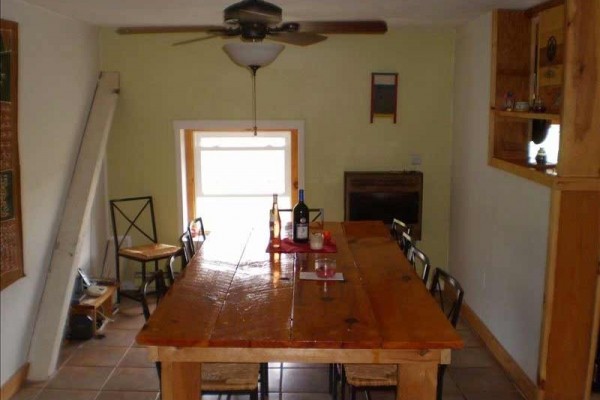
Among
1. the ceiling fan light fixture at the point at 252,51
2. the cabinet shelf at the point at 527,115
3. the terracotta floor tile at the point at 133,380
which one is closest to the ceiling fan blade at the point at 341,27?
the ceiling fan light fixture at the point at 252,51

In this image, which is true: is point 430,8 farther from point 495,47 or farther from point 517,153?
point 517,153

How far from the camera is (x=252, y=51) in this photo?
3.00 metres

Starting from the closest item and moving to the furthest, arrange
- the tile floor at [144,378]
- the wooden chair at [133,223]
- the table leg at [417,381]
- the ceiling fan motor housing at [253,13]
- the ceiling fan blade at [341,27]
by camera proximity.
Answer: the table leg at [417,381]
the ceiling fan motor housing at [253,13]
the ceiling fan blade at [341,27]
the tile floor at [144,378]
the wooden chair at [133,223]

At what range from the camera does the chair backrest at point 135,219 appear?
5.52 meters

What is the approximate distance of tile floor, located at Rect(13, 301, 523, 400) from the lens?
369cm

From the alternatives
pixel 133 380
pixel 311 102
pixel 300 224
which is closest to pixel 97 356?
pixel 133 380

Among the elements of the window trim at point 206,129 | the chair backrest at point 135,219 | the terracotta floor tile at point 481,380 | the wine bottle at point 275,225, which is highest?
the window trim at point 206,129

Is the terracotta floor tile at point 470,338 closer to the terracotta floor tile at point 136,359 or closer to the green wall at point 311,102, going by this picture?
the green wall at point 311,102

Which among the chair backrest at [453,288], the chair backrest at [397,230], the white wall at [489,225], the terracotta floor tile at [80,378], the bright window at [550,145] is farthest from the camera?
the chair backrest at [397,230]

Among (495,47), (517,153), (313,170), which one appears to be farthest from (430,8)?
(313,170)

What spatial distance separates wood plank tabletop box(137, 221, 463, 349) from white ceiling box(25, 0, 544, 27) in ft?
5.18

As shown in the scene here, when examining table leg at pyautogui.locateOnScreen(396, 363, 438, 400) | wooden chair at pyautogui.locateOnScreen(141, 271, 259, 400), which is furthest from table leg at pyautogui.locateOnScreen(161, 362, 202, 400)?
table leg at pyautogui.locateOnScreen(396, 363, 438, 400)

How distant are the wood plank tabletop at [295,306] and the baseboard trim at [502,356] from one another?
1037 millimetres

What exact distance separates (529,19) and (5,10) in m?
3.35
